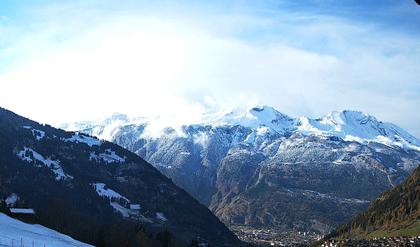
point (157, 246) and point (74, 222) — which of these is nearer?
point (157, 246)

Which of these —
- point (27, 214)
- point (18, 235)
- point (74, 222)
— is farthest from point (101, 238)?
point (18, 235)

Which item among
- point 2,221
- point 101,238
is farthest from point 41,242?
point 101,238

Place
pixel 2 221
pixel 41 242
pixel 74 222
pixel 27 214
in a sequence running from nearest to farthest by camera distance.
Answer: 1. pixel 41 242
2. pixel 2 221
3. pixel 27 214
4. pixel 74 222

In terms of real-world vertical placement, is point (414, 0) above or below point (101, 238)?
above

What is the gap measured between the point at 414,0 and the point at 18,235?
168ft

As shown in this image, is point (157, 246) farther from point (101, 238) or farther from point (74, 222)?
point (101, 238)

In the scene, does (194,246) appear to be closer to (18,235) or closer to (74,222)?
(74,222)

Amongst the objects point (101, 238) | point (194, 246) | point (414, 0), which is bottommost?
point (194, 246)

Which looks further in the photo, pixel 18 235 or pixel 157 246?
pixel 157 246

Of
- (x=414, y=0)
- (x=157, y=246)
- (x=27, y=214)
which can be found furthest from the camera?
(x=157, y=246)

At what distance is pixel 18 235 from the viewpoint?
6222cm

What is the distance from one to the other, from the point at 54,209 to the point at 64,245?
434 feet

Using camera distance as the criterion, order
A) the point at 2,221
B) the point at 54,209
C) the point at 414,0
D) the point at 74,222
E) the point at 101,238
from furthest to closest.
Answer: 1. the point at 54,209
2. the point at 74,222
3. the point at 101,238
4. the point at 2,221
5. the point at 414,0

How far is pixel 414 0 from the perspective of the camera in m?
20.5
